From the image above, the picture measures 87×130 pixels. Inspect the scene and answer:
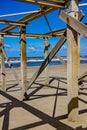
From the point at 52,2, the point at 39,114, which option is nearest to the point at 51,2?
the point at 52,2

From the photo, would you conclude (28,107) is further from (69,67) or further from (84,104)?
(69,67)

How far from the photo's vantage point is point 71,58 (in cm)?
541

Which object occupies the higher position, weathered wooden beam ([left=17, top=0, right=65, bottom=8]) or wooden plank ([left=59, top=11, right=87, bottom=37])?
weathered wooden beam ([left=17, top=0, right=65, bottom=8])

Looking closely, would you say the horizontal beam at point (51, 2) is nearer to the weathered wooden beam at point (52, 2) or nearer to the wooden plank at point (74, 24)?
the weathered wooden beam at point (52, 2)

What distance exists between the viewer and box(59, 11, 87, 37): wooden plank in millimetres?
4250

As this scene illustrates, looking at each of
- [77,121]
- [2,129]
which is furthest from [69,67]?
[2,129]


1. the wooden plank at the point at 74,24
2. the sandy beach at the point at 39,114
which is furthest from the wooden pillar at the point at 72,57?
the sandy beach at the point at 39,114

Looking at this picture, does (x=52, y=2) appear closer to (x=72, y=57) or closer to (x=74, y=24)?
(x=74, y=24)

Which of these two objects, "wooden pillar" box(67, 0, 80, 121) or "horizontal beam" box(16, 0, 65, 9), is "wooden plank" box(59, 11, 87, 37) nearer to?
"wooden pillar" box(67, 0, 80, 121)

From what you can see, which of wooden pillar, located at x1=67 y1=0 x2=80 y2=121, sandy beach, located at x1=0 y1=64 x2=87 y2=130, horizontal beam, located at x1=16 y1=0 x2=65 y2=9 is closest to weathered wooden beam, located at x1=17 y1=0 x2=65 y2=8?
horizontal beam, located at x1=16 y1=0 x2=65 y2=9

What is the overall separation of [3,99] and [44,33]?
4.12 meters

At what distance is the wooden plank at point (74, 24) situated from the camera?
167 inches

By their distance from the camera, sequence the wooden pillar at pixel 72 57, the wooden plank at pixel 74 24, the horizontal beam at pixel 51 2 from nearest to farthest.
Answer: the wooden plank at pixel 74 24 < the horizontal beam at pixel 51 2 < the wooden pillar at pixel 72 57

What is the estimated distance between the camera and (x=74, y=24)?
4.84 m
